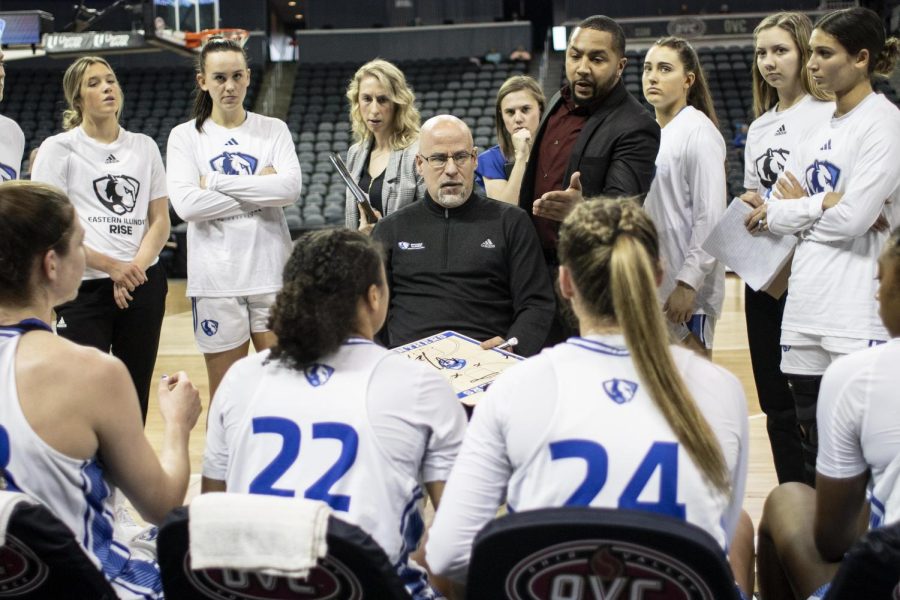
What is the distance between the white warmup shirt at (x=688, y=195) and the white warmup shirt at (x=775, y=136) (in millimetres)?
135

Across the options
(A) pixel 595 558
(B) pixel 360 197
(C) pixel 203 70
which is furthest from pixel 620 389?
(C) pixel 203 70

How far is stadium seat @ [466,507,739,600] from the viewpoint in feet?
4.44

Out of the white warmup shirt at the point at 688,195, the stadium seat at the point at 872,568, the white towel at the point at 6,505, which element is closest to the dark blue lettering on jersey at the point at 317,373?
the white towel at the point at 6,505

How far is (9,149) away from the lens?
3.78m

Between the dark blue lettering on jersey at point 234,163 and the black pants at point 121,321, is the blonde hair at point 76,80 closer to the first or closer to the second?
the dark blue lettering on jersey at point 234,163

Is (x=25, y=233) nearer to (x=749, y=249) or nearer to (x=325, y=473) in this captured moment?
(x=325, y=473)

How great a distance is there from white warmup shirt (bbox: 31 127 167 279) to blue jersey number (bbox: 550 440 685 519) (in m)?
2.70

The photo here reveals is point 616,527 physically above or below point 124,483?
above

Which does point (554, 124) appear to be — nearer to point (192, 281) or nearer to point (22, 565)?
point (192, 281)

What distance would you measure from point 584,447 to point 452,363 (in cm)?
100

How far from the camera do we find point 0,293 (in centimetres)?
188

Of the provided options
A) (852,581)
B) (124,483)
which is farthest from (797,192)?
(124,483)

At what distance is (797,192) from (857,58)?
44cm

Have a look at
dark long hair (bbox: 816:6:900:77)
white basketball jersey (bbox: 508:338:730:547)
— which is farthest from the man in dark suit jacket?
white basketball jersey (bbox: 508:338:730:547)
